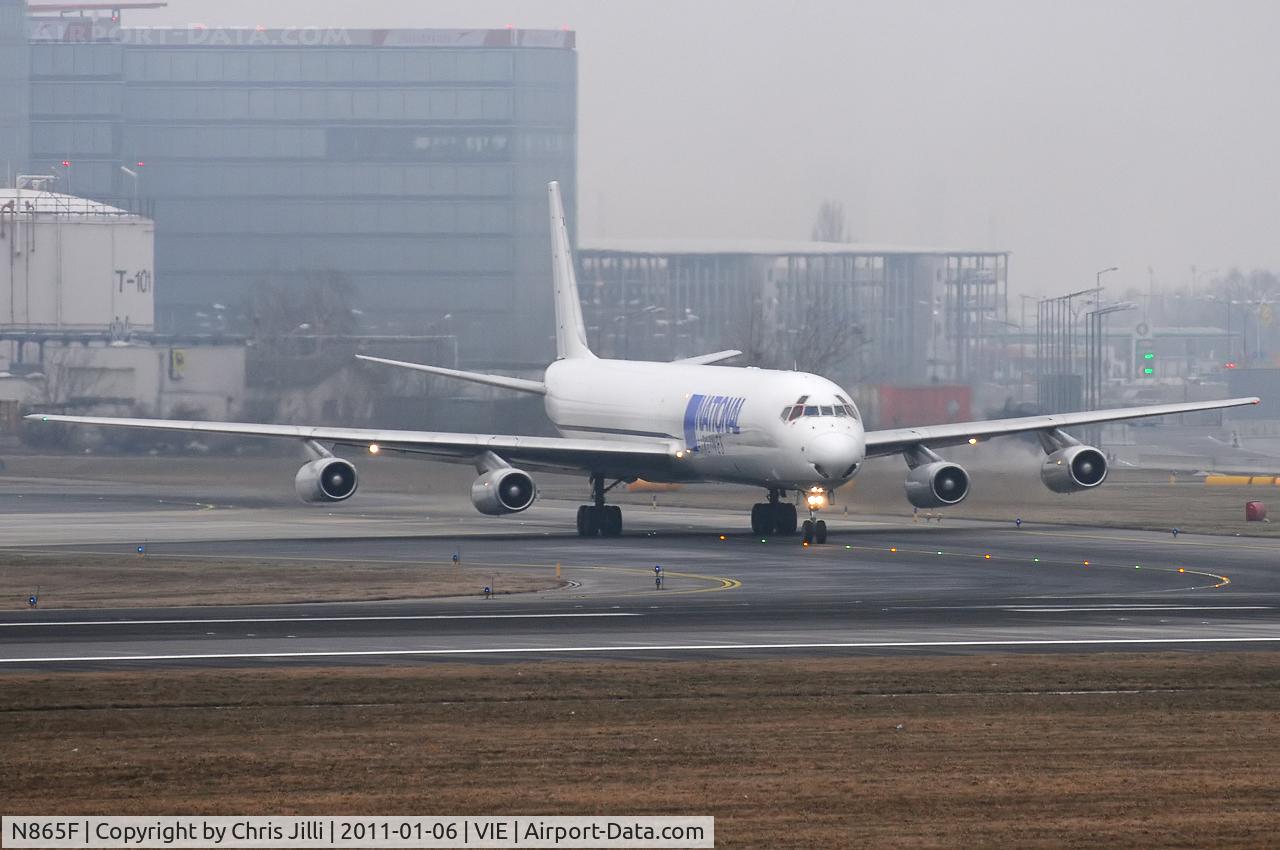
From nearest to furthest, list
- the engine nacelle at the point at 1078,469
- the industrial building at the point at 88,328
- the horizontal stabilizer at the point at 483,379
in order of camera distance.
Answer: the engine nacelle at the point at 1078,469 → the horizontal stabilizer at the point at 483,379 → the industrial building at the point at 88,328

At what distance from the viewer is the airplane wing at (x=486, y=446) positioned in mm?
55969

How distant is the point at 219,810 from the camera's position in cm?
1791

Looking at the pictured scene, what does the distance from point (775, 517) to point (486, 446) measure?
8564 millimetres

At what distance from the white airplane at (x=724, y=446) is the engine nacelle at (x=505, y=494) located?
0.09 feet

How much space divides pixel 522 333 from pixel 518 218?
65.5 feet

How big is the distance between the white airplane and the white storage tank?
207 ft

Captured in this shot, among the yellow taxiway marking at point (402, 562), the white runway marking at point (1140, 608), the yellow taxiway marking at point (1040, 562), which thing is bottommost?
the yellow taxiway marking at point (402, 562)

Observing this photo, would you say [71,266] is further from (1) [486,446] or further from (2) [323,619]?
(2) [323,619]

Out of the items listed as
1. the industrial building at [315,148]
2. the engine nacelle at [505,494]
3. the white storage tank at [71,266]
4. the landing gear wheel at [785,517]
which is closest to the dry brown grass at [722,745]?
the engine nacelle at [505,494]

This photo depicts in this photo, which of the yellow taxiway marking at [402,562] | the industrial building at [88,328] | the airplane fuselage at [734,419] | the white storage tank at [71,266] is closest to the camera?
the yellow taxiway marking at [402,562]

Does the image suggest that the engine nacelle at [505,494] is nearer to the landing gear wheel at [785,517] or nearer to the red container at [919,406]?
the landing gear wheel at [785,517]

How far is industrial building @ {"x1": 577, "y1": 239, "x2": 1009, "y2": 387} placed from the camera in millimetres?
113312

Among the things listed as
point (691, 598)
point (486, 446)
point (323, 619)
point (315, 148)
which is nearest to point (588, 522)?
point (486, 446)

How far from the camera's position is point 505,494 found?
2152 inches
